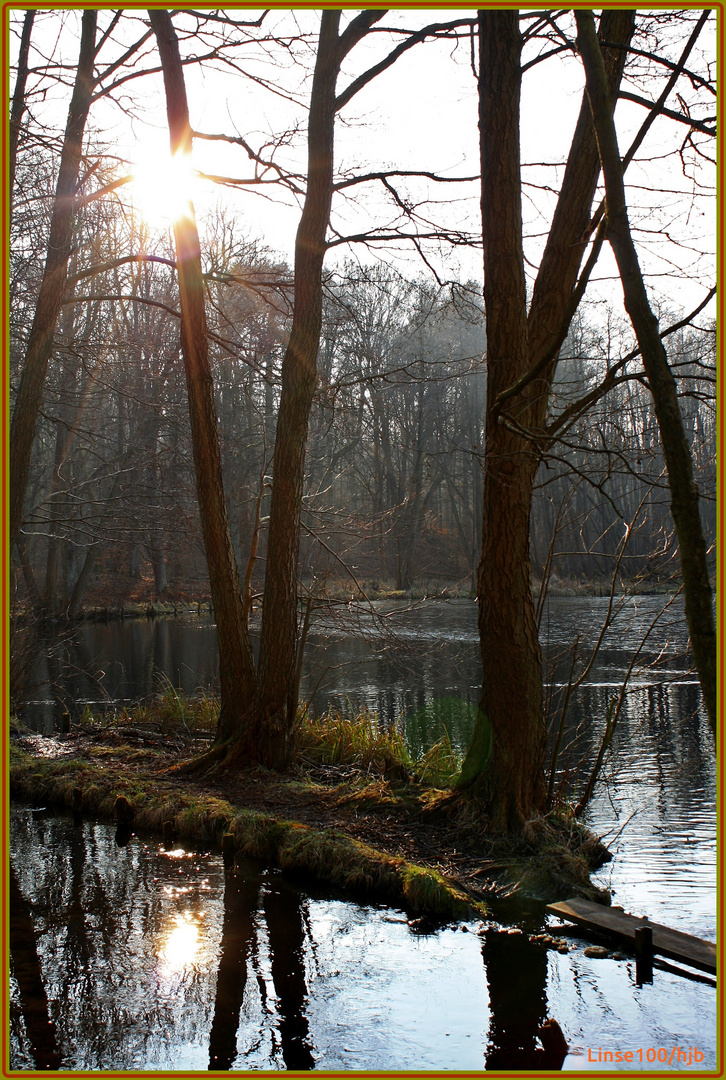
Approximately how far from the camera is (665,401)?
222 centimetres

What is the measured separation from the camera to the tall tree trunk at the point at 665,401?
85.1 inches

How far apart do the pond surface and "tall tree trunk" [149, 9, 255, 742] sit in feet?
7.84

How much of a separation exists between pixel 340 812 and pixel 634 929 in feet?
8.60

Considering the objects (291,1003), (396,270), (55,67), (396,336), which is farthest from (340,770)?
(396,336)

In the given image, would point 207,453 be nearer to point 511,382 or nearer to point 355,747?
point 355,747

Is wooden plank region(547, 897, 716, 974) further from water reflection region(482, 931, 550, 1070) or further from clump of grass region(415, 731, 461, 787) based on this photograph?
clump of grass region(415, 731, 461, 787)

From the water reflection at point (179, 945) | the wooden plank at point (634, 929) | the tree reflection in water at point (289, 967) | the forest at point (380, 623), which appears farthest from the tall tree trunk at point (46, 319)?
the wooden plank at point (634, 929)

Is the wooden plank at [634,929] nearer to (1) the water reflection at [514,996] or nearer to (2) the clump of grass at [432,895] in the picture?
(1) the water reflection at [514,996]

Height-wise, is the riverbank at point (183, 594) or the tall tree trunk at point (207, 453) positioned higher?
the tall tree trunk at point (207, 453)

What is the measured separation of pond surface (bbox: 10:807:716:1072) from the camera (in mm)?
3691

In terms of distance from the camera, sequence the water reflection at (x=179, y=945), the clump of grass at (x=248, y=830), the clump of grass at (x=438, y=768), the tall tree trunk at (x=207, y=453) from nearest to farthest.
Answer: the water reflection at (x=179, y=945)
the clump of grass at (x=248, y=830)
the clump of grass at (x=438, y=768)
the tall tree trunk at (x=207, y=453)

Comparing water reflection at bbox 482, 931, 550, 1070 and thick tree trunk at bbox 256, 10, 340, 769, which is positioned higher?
thick tree trunk at bbox 256, 10, 340, 769

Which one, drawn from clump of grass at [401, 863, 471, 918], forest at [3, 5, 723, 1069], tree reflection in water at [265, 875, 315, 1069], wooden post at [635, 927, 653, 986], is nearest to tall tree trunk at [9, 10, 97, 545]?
forest at [3, 5, 723, 1069]

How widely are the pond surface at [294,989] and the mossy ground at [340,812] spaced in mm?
Result: 244
